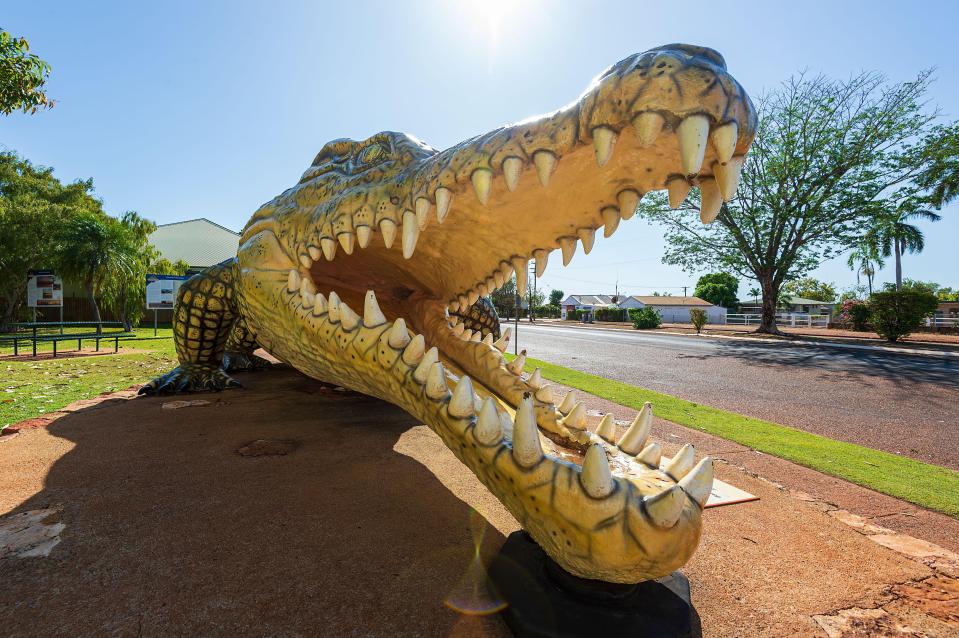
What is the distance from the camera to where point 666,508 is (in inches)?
43.8

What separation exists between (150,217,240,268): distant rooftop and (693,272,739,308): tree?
61.3 m

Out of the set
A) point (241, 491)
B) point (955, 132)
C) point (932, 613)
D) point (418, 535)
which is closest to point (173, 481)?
point (241, 491)

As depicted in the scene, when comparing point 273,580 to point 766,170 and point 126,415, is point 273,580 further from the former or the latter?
point 766,170

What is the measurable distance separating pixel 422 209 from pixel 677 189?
1039mm

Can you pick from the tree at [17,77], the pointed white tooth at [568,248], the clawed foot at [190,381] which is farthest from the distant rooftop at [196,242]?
the pointed white tooth at [568,248]

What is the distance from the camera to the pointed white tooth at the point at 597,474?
1132 millimetres

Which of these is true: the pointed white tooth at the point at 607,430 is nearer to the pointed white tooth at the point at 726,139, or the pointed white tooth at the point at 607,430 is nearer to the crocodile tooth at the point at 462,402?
the crocodile tooth at the point at 462,402

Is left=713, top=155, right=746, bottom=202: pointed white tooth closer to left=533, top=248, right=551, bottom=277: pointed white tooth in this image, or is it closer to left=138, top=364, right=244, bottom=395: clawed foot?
left=533, top=248, right=551, bottom=277: pointed white tooth

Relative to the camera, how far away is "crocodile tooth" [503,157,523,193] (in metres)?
1.57

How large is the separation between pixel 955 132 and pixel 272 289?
94.8 ft

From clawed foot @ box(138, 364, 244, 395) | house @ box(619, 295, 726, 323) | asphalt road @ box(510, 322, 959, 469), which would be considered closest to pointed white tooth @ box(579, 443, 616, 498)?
asphalt road @ box(510, 322, 959, 469)

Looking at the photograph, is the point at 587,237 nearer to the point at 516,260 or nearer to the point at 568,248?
the point at 568,248

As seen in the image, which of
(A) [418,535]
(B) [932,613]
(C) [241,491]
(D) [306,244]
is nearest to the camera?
(B) [932,613]

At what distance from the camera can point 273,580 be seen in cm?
150
